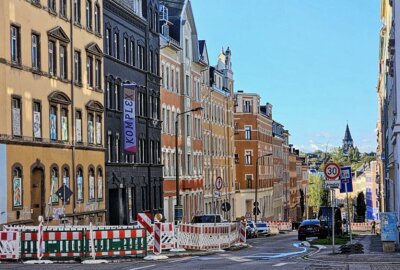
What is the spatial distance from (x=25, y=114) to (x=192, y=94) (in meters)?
40.1

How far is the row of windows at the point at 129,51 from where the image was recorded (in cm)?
5500

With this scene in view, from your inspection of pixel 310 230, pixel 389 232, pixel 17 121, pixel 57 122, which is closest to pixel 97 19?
pixel 57 122

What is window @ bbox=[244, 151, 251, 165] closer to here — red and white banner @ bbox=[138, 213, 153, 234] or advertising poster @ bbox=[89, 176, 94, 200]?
advertising poster @ bbox=[89, 176, 94, 200]

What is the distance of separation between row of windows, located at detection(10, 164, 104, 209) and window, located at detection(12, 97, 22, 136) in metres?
1.50

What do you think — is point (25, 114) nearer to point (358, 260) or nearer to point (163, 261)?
point (163, 261)

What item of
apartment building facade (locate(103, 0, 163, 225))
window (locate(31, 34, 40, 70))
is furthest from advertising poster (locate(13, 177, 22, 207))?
apartment building facade (locate(103, 0, 163, 225))

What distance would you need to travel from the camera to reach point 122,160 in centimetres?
5722

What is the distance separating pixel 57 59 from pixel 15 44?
559cm

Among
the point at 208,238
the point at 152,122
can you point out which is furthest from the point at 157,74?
the point at 208,238

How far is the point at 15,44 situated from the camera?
1544 inches

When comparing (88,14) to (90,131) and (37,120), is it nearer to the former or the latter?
(90,131)

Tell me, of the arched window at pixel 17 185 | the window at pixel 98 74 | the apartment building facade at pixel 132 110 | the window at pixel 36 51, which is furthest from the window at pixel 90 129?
the arched window at pixel 17 185

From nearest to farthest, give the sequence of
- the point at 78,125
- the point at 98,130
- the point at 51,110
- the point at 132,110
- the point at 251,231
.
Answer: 1. the point at 51,110
2. the point at 78,125
3. the point at 98,130
4. the point at 132,110
5. the point at 251,231

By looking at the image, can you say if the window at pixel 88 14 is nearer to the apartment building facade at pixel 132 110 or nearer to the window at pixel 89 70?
the window at pixel 89 70
